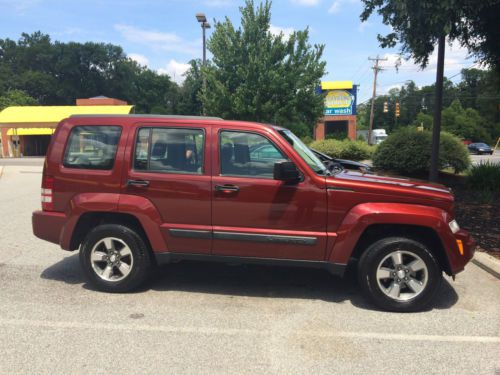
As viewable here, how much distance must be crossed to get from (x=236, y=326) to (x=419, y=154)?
1066 cm

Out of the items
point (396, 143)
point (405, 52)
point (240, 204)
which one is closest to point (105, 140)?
point (240, 204)

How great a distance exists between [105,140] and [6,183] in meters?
13.7

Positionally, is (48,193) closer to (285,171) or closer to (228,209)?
(228,209)

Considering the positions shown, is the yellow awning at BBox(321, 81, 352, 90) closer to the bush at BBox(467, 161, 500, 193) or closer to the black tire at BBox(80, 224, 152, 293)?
the bush at BBox(467, 161, 500, 193)

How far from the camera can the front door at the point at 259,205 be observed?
14.5 ft

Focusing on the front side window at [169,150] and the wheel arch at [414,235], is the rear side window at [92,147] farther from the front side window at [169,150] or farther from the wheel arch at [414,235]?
the wheel arch at [414,235]

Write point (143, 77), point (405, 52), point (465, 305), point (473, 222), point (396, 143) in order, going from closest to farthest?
point (465, 305)
point (473, 222)
point (405, 52)
point (396, 143)
point (143, 77)

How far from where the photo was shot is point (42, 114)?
42.9 metres

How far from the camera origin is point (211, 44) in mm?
22031

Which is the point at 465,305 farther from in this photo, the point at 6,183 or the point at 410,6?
the point at 6,183

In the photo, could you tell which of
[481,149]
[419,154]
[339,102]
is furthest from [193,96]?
[481,149]

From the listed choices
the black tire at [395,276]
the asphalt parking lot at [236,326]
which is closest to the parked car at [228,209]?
the black tire at [395,276]

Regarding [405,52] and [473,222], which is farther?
[405,52]

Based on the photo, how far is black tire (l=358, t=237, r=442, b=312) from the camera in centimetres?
433
